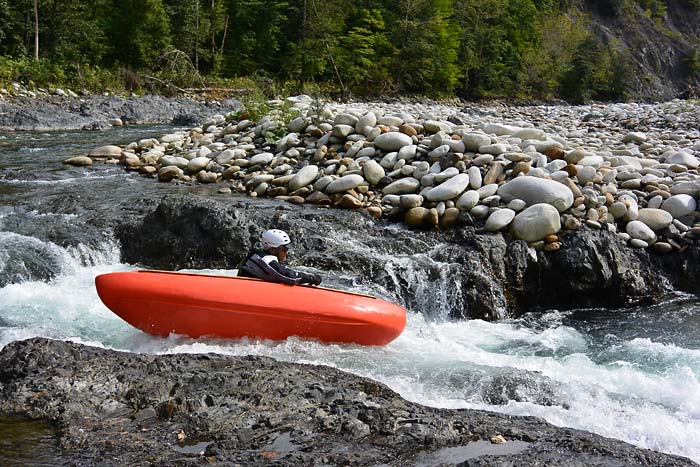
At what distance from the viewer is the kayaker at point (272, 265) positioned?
16.7ft

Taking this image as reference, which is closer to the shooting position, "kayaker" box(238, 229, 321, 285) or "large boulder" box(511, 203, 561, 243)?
"kayaker" box(238, 229, 321, 285)

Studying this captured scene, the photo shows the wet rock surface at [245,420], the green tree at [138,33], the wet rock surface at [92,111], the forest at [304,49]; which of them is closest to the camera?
the wet rock surface at [245,420]

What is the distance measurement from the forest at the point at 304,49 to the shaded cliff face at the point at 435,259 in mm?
13956

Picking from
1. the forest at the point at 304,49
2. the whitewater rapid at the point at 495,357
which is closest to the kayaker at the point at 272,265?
the whitewater rapid at the point at 495,357

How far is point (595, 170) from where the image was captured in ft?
27.3

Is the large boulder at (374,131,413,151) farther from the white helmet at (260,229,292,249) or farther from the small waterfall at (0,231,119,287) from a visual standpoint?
the white helmet at (260,229,292,249)

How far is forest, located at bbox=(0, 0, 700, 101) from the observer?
22.1 metres

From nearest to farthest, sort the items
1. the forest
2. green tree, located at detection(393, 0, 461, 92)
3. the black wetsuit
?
1. the black wetsuit
2. the forest
3. green tree, located at detection(393, 0, 461, 92)

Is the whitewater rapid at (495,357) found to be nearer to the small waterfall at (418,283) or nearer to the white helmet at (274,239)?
the small waterfall at (418,283)

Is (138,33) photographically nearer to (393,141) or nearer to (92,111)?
(92,111)

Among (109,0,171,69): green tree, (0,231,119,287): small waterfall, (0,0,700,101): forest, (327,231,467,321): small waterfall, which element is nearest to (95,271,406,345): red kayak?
(327,231,467,321): small waterfall

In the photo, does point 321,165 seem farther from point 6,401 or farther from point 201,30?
point 201,30

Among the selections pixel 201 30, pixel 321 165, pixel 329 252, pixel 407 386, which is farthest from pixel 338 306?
pixel 201 30

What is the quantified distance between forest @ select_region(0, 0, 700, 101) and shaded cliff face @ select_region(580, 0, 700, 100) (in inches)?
377
